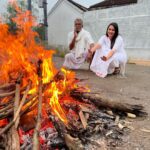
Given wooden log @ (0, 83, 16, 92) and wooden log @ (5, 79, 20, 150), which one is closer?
wooden log @ (5, 79, 20, 150)

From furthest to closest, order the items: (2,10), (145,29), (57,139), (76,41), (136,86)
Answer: (2,10), (145,29), (76,41), (136,86), (57,139)

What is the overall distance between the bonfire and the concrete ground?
22 centimetres

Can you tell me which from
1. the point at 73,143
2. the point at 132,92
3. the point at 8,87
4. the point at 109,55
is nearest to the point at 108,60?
the point at 109,55

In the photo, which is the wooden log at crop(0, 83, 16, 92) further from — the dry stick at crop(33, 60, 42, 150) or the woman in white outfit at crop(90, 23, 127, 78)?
the woman in white outfit at crop(90, 23, 127, 78)

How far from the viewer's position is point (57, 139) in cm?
376

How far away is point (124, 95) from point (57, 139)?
309 cm

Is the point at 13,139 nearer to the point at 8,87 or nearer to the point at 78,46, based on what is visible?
the point at 8,87

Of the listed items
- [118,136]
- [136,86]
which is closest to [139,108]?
[118,136]

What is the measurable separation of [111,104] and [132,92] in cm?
210

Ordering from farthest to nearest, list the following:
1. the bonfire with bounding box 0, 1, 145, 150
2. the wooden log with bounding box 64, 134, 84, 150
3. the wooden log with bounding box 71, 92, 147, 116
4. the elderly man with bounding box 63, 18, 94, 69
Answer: the elderly man with bounding box 63, 18, 94, 69, the wooden log with bounding box 71, 92, 147, 116, the bonfire with bounding box 0, 1, 145, 150, the wooden log with bounding box 64, 134, 84, 150

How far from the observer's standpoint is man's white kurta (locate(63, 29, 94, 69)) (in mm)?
9867

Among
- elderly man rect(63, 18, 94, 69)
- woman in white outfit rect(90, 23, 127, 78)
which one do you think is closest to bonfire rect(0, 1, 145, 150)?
woman in white outfit rect(90, 23, 127, 78)

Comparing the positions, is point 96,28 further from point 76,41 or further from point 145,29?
point 76,41

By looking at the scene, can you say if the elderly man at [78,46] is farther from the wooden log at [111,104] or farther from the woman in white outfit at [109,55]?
the wooden log at [111,104]
